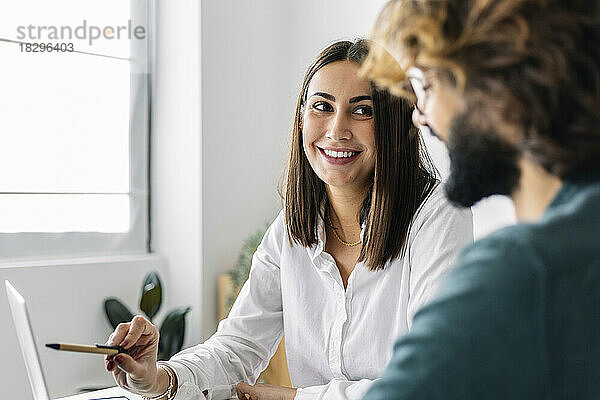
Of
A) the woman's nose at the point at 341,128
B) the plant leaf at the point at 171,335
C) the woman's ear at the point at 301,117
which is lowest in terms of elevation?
the plant leaf at the point at 171,335

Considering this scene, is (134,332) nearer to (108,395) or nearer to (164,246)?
(108,395)

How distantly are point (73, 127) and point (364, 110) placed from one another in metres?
1.48

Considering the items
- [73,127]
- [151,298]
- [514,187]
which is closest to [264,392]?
[514,187]

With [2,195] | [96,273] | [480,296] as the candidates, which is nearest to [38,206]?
[2,195]

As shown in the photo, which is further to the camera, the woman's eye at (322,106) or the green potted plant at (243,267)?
the green potted plant at (243,267)

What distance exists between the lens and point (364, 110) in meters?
1.60

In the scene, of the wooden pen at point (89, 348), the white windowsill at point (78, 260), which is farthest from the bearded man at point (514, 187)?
the white windowsill at point (78, 260)

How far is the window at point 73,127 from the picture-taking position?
2.55m

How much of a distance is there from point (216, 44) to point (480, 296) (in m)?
2.52

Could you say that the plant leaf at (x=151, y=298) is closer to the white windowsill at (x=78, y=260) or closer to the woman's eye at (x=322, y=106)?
the white windowsill at (x=78, y=260)

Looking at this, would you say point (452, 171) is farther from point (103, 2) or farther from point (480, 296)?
point (103, 2)

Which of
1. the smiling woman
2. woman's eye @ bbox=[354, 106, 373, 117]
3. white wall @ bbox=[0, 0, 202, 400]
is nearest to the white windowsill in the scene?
white wall @ bbox=[0, 0, 202, 400]

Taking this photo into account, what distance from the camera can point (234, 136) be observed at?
3.05 metres

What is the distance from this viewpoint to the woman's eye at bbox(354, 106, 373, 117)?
1.60 metres
